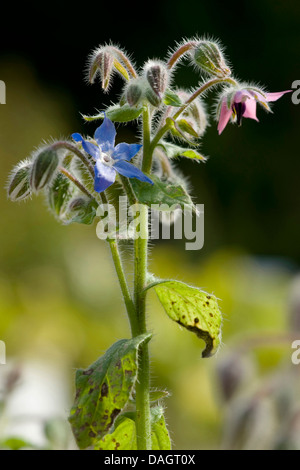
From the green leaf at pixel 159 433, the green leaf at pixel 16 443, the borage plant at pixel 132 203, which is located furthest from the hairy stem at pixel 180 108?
the green leaf at pixel 16 443

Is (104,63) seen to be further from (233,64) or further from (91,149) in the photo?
(233,64)

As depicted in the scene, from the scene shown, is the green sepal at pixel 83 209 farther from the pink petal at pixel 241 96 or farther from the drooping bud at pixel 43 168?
the pink petal at pixel 241 96

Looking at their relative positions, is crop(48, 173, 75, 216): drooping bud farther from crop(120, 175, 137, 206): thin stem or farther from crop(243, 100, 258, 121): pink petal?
crop(243, 100, 258, 121): pink petal

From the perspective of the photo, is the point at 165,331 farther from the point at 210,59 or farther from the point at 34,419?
the point at 210,59

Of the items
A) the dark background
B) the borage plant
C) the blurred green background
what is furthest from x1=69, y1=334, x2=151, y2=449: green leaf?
the dark background

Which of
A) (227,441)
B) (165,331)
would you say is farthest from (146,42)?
(227,441)

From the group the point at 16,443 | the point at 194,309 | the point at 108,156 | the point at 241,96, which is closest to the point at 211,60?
the point at 241,96
